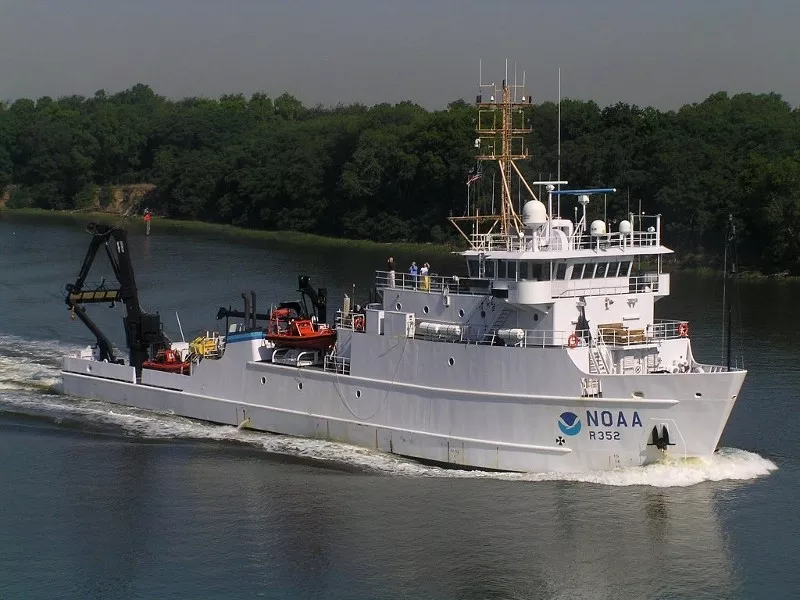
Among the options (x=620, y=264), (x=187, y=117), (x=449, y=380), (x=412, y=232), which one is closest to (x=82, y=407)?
(x=449, y=380)

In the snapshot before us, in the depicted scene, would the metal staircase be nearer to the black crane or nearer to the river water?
the river water

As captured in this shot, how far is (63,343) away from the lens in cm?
4016

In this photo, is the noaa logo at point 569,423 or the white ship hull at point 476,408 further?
the noaa logo at point 569,423

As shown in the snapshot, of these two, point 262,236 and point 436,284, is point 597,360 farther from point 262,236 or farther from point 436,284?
point 262,236

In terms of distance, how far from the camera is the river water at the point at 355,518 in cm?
2053

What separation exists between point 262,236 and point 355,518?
57782 millimetres

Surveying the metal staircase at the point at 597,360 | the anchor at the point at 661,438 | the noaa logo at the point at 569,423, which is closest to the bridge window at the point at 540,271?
the metal staircase at the point at 597,360

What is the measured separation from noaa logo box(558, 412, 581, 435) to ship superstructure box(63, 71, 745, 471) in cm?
2

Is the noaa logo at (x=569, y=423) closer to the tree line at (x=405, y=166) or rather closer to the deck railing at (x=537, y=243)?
the deck railing at (x=537, y=243)

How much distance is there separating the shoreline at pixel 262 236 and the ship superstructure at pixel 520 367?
25.5 meters

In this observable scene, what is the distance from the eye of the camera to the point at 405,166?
73.9m

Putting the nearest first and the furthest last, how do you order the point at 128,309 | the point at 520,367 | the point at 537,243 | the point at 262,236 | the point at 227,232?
1. the point at 520,367
2. the point at 537,243
3. the point at 128,309
4. the point at 262,236
5. the point at 227,232

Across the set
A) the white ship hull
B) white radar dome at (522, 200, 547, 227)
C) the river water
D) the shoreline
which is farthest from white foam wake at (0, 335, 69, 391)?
the shoreline

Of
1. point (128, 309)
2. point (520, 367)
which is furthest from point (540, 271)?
point (128, 309)
